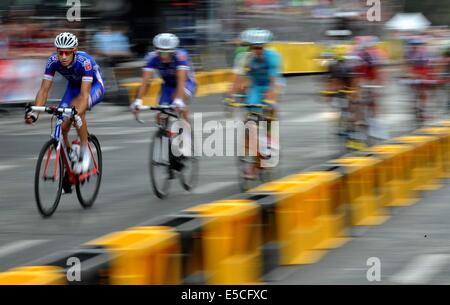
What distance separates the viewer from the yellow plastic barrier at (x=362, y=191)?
11.9 meters

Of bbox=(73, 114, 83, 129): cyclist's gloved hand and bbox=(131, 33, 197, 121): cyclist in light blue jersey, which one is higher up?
bbox=(131, 33, 197, 121): cyclist in light blue jersey

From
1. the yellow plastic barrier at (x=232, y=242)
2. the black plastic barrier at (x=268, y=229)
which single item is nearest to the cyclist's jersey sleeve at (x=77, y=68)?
the black plastic barrier at (x=268, y=229)

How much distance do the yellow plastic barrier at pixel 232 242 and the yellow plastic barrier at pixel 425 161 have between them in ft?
20.0

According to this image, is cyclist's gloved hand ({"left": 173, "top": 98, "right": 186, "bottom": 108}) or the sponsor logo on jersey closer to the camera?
the sponsor logo on jersey

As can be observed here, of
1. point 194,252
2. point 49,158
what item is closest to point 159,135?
point 49,158

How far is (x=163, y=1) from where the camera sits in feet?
108

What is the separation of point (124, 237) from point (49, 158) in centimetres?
488

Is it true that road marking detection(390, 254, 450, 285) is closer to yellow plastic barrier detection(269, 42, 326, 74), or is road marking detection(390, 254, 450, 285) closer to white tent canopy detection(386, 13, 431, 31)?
yellow plastic barrier detection(269, 42, 326, 74)

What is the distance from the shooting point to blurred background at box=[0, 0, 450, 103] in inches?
984

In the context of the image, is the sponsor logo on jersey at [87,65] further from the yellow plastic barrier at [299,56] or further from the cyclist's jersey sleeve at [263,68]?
the yellow plastic barrier at [299,56]

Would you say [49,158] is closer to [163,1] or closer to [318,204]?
[318,204]

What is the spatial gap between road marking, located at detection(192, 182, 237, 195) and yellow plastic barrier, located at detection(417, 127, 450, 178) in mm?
3021

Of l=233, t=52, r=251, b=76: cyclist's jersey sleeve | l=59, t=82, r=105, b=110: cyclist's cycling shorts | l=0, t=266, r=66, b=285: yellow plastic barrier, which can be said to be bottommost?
l=0, t=266, r=66, b=285: yellow plastic barrier

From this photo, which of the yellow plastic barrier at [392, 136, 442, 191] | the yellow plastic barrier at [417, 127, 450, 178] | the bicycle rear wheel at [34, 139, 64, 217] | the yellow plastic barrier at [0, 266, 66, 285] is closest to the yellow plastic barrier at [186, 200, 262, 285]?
the yellow plastic barrier at [0, 266, 66, 285]
